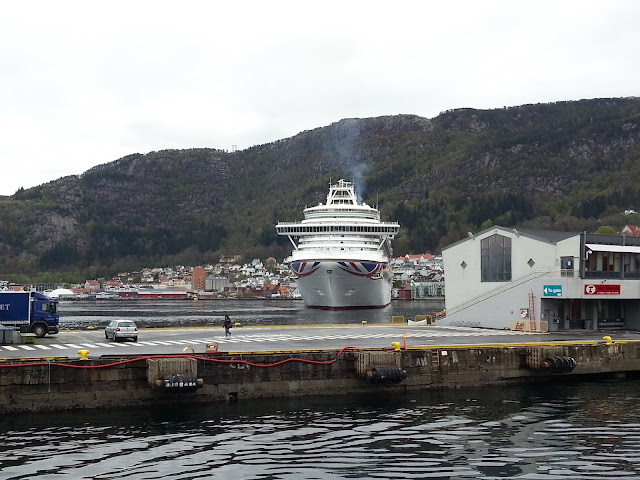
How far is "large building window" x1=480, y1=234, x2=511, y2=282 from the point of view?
58625 millimetres

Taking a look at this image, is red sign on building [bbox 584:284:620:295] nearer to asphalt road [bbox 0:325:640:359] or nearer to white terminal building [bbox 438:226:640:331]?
white terminal building [bbox 438:226:640:331]

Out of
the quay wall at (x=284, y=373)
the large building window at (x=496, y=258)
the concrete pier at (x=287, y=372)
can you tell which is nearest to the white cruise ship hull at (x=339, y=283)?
the large building window at (x=496, y=258)

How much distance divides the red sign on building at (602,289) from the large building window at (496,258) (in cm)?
644

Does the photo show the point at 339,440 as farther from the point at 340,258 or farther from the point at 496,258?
the point at 340,258

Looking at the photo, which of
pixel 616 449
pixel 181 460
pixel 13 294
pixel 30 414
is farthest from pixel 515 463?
pixel 13 294

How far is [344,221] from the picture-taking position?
13138 cm

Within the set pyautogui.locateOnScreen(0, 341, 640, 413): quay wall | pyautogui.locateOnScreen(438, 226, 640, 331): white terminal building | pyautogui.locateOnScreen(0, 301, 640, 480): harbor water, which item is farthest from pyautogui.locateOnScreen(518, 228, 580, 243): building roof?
pyautogui.locateOnScreen(0, 301, 640, 480): harbor water

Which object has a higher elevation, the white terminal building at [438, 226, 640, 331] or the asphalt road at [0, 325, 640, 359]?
the white terminal building at [438, 226, 640, 331]

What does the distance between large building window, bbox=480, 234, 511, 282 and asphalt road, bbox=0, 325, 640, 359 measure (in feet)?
16.0

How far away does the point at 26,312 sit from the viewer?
4781cm

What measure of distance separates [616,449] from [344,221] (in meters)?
106

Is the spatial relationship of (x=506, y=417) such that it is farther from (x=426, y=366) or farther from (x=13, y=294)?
(x=13, y=294)

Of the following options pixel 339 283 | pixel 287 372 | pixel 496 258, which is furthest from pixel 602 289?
pixel 339 283

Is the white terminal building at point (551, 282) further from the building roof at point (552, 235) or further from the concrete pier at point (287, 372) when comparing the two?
the concrete pier at point (287, 372)
